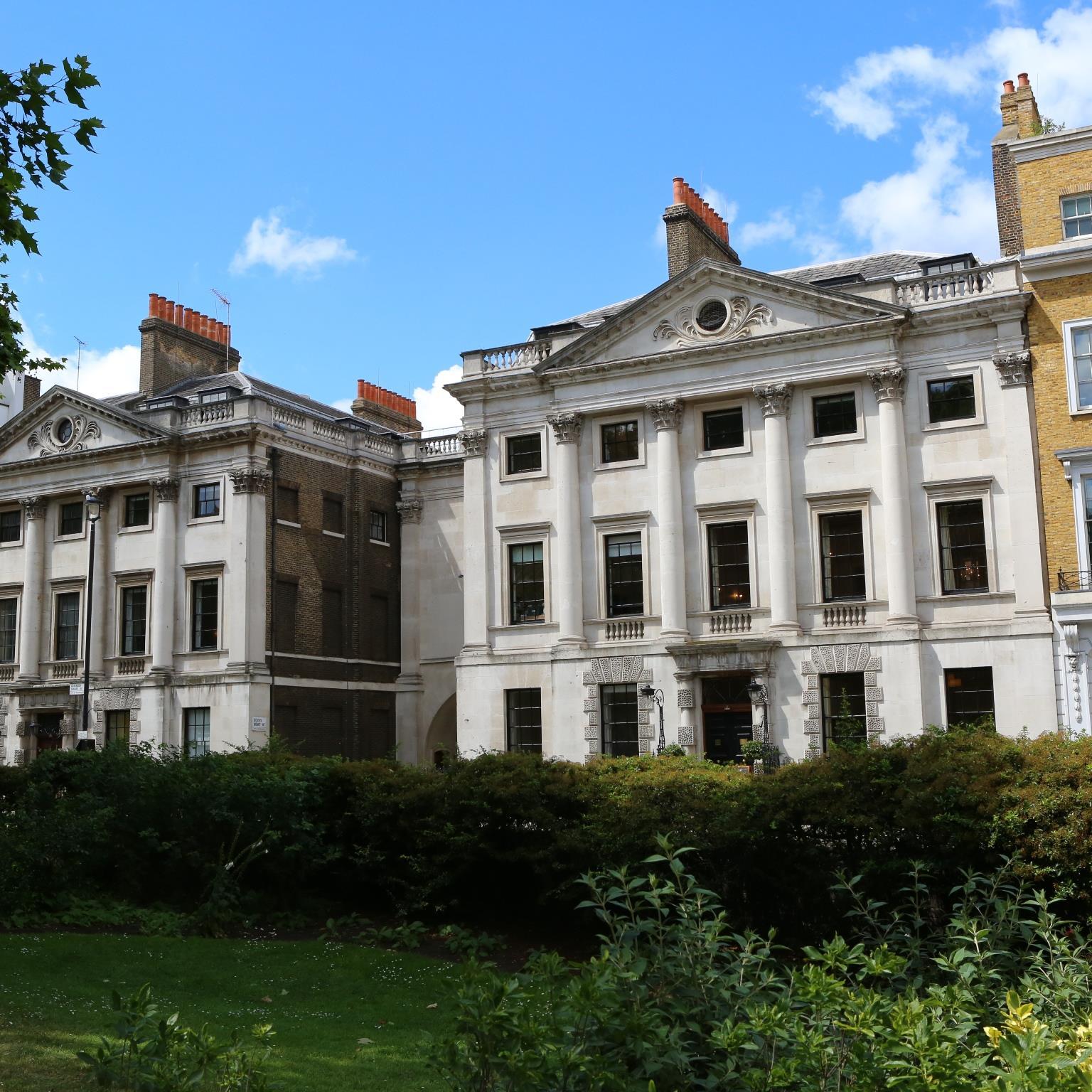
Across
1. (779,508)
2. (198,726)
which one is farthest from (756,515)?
(198,726)

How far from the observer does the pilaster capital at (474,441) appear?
40.0 m

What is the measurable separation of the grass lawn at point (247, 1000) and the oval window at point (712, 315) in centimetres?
2465

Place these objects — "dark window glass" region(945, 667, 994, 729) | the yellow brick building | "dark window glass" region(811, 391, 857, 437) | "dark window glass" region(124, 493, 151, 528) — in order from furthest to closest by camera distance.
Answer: "dark window glass" region(124, 493, 151, 528) → "dark window glass" region(811, 391, 857, 437) → "dark window glass" region(945, 667, 994, 729) → the yellow brick building

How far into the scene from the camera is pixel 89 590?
4359 cm

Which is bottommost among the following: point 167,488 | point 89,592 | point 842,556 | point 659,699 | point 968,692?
point 968,692

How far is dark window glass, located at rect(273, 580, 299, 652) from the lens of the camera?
43156 mm

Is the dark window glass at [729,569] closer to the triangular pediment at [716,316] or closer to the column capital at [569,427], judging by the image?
the column capital at [569,427]

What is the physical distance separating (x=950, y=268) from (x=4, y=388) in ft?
182

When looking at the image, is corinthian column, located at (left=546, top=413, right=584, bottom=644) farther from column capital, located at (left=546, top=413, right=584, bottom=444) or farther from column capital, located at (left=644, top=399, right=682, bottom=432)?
column capital, located at (left=644, top=399, right=682, bottom=432)

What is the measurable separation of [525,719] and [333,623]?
10.3 metres

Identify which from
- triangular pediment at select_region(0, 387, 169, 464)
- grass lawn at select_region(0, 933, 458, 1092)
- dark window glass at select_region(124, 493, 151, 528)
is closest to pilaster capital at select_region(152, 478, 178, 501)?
dark window glass at select_region(124, 493, 151, 528)

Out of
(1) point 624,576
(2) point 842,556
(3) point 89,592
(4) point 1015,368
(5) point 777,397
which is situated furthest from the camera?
(3) point 89,592

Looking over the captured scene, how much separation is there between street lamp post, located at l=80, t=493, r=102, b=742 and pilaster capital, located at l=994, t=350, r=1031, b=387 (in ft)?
94.6

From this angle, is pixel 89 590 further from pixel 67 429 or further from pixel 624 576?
pixel 624 576
